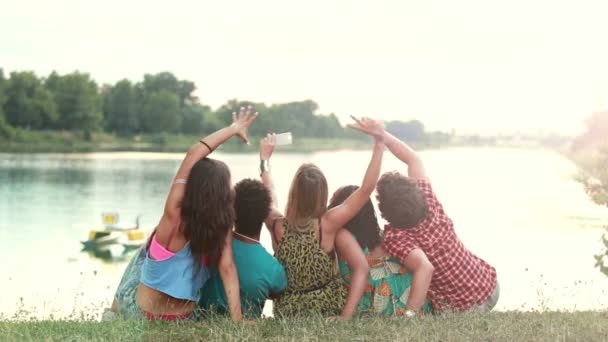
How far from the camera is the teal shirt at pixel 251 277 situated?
13.2 feet

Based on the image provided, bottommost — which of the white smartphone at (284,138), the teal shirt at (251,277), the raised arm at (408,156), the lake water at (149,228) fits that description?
the lake water at (149,228)

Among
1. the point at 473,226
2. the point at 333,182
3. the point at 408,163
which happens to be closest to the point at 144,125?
the point at 333,182

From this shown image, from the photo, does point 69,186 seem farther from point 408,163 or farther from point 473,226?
point 408,163

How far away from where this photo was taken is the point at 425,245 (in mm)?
4195

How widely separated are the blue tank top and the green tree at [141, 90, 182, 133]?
3013 inches

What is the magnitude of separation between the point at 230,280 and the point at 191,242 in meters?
0.27

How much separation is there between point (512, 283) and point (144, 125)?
230 ft

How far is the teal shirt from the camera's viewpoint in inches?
159

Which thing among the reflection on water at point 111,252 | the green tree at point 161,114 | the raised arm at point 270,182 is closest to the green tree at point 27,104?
the green tree at point 161,114

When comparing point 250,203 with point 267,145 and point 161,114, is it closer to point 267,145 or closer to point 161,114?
point 267,145

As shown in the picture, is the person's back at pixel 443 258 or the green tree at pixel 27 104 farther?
the green tree at pixel 27 104

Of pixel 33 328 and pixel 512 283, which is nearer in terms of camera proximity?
pixel 33 328

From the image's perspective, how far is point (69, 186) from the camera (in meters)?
38.0

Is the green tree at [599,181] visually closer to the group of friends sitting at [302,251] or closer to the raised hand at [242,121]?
the group of friends sitting at [302,251]
